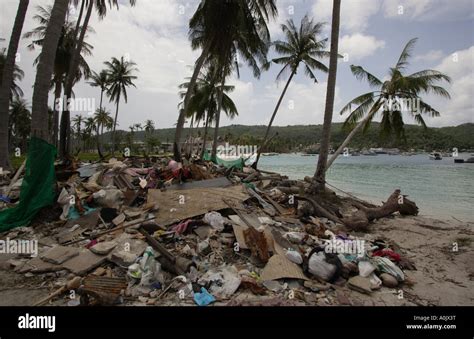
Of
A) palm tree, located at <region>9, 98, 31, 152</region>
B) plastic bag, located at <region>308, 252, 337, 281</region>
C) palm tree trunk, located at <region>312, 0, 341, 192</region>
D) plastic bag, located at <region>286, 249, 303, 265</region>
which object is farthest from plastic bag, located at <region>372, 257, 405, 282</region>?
palm tree, located at <region>9, 98, 31, 152</region>

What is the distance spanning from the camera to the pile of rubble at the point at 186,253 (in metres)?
3.56

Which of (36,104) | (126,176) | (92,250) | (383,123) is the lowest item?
(92,250)

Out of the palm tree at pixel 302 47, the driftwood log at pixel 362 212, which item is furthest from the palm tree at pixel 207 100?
the driftwood log at pixel 362 212

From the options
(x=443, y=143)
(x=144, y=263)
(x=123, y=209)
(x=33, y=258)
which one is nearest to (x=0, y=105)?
(x=123, y=209)

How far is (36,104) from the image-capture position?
632cm

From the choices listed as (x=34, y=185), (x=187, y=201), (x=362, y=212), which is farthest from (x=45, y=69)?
(x=362, y=212)

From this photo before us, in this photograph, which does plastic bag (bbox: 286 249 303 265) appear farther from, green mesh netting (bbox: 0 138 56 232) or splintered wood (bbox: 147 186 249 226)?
green mesh netting (bbox: 0 138 56 232)

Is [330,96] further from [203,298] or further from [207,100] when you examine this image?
[207,100]

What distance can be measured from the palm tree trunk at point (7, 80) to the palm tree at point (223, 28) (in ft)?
20.2

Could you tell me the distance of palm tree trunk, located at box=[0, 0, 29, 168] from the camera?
30.4 ft

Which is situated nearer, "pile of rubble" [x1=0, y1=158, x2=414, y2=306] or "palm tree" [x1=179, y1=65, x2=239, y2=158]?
"pile of rubble" [x1=0, y1=158, x2=414, y2=306]

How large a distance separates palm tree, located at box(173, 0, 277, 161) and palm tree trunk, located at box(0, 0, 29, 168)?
617cm

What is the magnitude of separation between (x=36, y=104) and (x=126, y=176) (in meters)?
3.06
